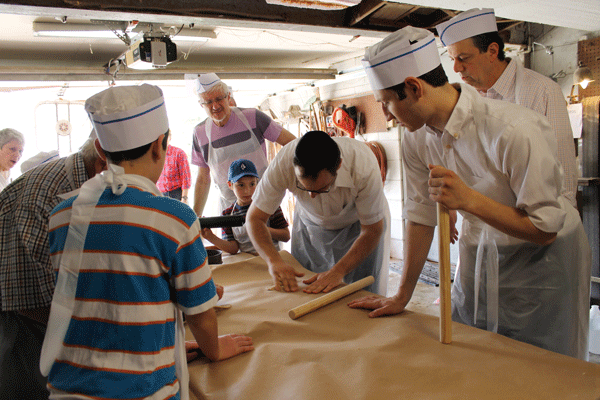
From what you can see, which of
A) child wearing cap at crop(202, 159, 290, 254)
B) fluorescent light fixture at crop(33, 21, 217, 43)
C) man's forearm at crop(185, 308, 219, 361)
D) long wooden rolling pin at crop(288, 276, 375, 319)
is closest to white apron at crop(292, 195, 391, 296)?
child wearing cap at crop(202, 159, 290, 254)

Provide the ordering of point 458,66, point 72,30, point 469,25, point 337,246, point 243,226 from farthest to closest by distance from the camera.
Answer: point 72,30, point 243,226, point 337,246, point 458,66, point 469,25

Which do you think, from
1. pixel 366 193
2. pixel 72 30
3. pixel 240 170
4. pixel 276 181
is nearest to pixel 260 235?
pixel 276 181

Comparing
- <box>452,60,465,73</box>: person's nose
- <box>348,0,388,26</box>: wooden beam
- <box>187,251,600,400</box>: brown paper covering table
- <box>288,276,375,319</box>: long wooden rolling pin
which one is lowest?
<box>187,251,600,400</box>: brown paper covering table

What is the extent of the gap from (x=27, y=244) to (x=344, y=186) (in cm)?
126

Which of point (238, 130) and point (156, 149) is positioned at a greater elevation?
point (238, 130)

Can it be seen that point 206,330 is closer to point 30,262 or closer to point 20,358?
point 30,262

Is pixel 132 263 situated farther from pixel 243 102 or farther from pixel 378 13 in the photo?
pixel 243 102

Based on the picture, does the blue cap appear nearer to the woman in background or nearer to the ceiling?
the ceiling

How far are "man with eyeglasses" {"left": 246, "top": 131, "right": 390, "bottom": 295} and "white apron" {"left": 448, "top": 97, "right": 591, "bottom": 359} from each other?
0.56m

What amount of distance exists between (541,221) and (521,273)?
0.32 m

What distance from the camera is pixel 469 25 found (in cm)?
195

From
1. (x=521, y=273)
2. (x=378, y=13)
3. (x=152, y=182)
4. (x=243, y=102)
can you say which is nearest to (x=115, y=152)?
(x=152, y=182)

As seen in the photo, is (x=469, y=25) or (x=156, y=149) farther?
(x=469, y=25)

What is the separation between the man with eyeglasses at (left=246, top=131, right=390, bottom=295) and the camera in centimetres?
177
